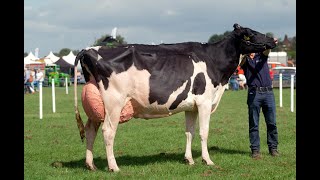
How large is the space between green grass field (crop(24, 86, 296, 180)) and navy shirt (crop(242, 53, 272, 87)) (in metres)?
1.53

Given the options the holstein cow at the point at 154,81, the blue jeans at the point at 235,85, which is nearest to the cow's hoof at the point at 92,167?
the holstein cow at the point at 154,81

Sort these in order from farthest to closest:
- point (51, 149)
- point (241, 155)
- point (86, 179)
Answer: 1. point (51, 149)
2. point (241, 155)
3. point (86, 179)

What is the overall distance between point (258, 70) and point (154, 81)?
99.6 inches

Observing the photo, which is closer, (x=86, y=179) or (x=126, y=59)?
(x=86, y=179)

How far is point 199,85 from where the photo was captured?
998cm

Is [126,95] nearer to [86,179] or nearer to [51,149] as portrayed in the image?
[86,179]

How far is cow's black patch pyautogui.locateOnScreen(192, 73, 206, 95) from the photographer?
9945 millimetres

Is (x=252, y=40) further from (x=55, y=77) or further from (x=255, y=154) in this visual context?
(x=55, y=77)

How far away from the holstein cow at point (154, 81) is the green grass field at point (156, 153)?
56 cm

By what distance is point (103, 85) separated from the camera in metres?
9.43

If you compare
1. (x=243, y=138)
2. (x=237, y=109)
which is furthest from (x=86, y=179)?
(x=237, y=109)

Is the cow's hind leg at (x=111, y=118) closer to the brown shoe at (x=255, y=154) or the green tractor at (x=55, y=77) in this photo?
the brown shoe at (x=255, y=154)

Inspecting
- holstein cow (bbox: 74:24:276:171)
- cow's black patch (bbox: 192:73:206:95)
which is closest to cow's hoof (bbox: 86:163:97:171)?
holstein cow (bbox: 74:24:276:171)

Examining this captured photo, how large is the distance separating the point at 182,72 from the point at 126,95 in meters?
1.19
